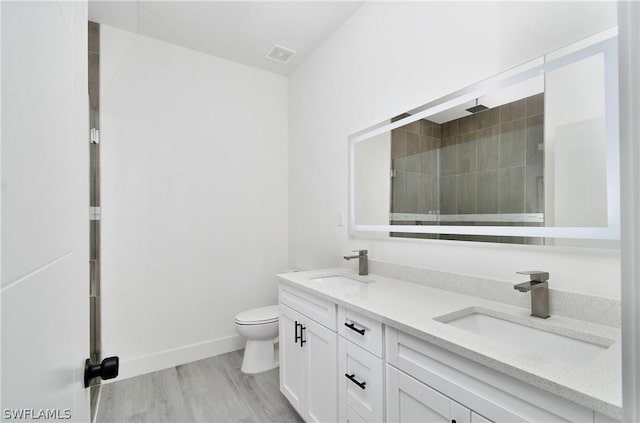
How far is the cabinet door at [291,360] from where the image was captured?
5.56 ft

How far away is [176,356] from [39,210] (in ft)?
8.61

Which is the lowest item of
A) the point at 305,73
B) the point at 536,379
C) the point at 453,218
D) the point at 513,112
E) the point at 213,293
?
the point at 213,293

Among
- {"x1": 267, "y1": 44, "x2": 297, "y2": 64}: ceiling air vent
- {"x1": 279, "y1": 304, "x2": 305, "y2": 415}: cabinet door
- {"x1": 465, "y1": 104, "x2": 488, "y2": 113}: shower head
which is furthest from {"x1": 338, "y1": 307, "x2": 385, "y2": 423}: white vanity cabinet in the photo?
{"x1": 267, "y1": 44, "x2": 297, "y2": 64}: ceiling air vent

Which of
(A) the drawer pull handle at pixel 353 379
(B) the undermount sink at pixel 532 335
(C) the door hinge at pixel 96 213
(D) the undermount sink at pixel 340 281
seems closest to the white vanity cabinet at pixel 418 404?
(A) the drawer pull handle at pixel 353 379

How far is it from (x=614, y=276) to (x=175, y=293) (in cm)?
270

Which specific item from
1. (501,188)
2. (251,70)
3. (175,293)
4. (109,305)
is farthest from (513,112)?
(109,305)

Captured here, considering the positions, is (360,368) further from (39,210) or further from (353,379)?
(39,210)

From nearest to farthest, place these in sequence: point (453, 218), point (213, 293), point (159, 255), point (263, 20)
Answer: point (453, 218) → point (263, 20) → point (159, 255) → point (213, 293)

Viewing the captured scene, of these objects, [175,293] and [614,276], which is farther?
[175,293]

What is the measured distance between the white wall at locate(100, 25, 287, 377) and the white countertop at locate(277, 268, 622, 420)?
1.30m

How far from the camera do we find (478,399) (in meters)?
0.83

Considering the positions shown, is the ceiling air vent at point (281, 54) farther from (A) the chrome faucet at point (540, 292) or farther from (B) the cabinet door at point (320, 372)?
(A) the chrome faucet at point (540, 292)

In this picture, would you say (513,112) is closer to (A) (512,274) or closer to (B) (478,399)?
(A) (512,274)

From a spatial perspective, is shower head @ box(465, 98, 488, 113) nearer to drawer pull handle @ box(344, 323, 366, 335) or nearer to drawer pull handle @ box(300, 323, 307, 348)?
drawer pull handle @ box(344, 323, 366, 335)
